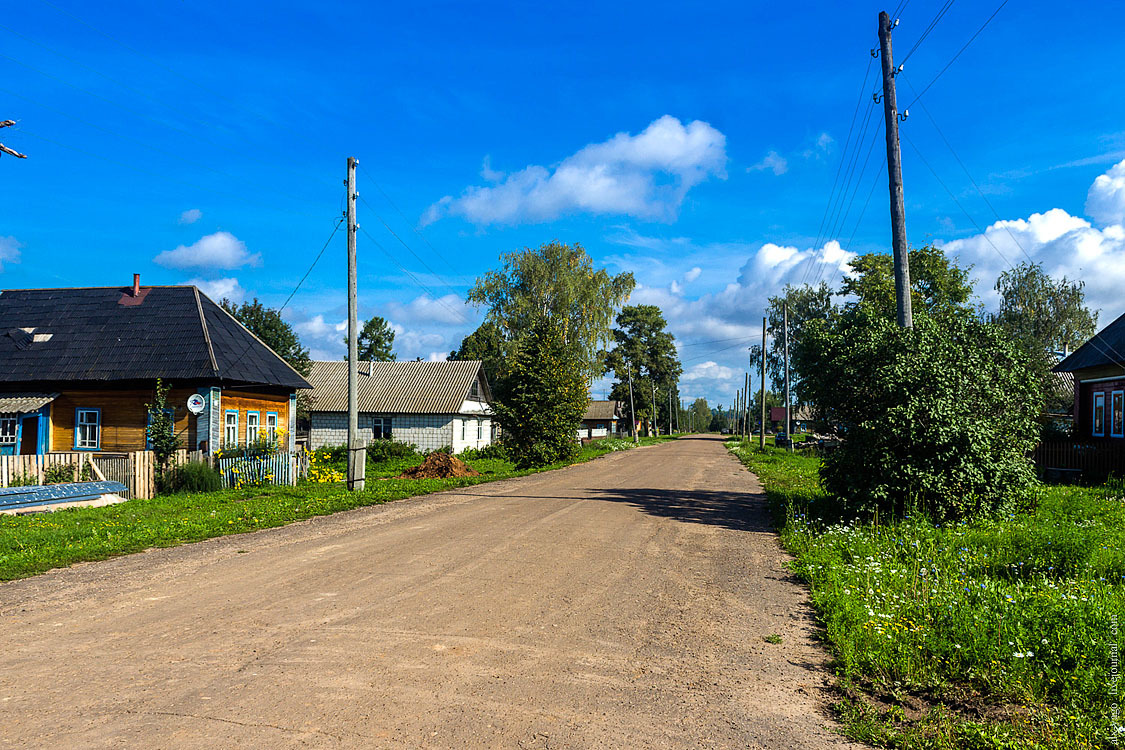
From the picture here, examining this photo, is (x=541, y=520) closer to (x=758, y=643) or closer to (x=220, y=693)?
(x=758, y=643)

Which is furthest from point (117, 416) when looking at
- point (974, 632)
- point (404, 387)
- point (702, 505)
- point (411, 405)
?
point (974, 632)

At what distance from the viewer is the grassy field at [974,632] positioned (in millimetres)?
4059

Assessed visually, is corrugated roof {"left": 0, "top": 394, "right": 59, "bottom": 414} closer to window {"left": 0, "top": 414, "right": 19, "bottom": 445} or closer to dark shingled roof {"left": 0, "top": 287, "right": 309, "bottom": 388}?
window {"left": 0, "top": 414, "right": 19, "bottom": 445}

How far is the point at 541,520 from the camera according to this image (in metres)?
11.9

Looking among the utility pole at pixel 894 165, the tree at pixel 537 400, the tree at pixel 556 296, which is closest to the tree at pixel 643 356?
the tree at pixel 556 296

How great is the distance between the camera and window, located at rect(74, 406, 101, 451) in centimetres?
2150

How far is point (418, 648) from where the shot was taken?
17.1ft

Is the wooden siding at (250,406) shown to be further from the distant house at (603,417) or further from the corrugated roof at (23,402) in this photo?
the distant house at (603,417)

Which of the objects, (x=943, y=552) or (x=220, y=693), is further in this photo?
(x=943, y=552)

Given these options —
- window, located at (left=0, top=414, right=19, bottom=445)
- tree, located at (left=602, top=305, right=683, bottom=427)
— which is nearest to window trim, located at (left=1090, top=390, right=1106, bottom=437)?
window, located at (left=0, top=414, right=19, bottom=445)

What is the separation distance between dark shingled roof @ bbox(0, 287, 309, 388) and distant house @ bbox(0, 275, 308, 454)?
0.04m

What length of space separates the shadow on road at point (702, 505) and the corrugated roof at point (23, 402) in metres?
17.7

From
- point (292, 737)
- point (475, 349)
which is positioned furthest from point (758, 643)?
point (475, 349)

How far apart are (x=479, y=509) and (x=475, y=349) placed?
57.3 meters
